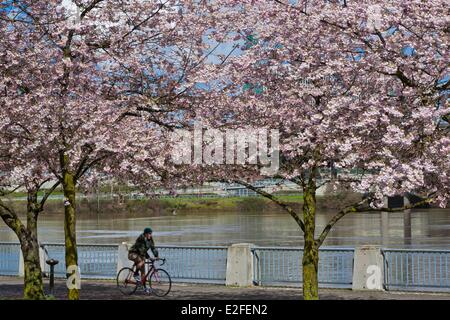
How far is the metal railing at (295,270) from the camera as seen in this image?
25559 millimetres

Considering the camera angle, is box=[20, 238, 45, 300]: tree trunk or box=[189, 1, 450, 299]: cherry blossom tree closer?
box=[189, 1, 450, 299]: cherry blossom tree

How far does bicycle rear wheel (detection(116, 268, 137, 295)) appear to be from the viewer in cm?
2455

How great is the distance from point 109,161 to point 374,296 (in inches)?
329

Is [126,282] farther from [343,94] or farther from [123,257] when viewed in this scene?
[343,94]

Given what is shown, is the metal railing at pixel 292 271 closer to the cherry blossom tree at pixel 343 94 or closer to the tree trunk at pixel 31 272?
the cherry blossom tree at pixel 343 94

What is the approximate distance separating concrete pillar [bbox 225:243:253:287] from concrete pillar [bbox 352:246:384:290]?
324 centimetres

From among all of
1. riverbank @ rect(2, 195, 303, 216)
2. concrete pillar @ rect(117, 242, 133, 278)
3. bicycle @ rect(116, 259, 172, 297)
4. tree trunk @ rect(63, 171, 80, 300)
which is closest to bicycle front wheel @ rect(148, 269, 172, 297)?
bicycle @ rect(116, 259, 172, 297)

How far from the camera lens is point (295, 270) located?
32.2 m

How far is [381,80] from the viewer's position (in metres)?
16.0

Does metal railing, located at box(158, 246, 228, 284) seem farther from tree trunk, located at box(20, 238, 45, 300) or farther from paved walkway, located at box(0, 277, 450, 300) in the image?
tree trunk, located at box(20, 238, 45, 300)

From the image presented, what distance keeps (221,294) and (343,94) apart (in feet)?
28.7

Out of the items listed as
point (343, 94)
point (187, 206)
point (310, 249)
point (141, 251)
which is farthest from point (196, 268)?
point (187, 206)
